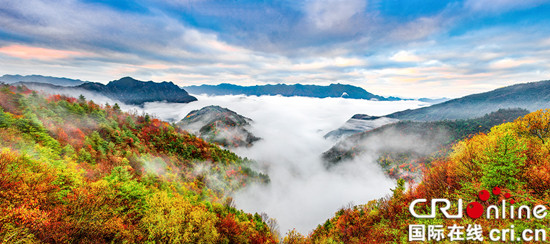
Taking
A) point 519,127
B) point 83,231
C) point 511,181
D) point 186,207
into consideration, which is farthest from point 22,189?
point 519,127

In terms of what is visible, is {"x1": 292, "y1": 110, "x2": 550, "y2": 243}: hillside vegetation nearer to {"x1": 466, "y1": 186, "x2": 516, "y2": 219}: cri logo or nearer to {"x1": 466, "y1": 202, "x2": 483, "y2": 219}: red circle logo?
{"x1": 466, "y1": 186, "x2": 516, "y2": 219}: cri logo

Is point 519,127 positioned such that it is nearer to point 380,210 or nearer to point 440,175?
point 440,175

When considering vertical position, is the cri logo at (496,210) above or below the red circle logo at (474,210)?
above

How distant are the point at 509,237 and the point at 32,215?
129 ft

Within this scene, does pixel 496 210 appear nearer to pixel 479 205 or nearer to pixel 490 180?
pixel 479 205

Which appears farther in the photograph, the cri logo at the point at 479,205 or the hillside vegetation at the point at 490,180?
the cri logo at the point at 479,205

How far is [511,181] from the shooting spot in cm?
2150

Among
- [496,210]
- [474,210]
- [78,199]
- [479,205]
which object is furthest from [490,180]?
[78,199]

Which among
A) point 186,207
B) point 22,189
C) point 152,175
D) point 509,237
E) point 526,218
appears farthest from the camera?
point 152,175

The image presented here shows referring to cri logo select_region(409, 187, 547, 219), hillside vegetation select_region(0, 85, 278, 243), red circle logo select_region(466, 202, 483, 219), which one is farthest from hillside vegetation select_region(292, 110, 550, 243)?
hillside vegetation select_region(0, 85, 278, 243)

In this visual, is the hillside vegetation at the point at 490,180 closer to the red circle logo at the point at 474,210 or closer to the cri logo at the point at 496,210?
the cri logo at the point at 496,210

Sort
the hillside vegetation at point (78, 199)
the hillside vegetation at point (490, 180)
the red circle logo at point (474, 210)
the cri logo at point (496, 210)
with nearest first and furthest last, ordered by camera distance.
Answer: the cri logo at point (496, 210), the hillside vegetation at point (78, 199), the hillside vegetation at point (490, 180), the red circle logo at point (474, 210)

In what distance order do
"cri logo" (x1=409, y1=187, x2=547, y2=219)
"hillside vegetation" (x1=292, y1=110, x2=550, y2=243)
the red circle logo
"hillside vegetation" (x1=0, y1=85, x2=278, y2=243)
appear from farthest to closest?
the red circle logo → "hillside vegetation" (x1=292, y1=110, x2=550, y2=243) → "hillside vegetation" (x1=0, y1=85, x2=278, y2=243) → "cri logo" (x1=409, y1=187, x2=547, y2=219)

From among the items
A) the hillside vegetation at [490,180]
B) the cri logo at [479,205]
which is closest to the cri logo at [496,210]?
the cri logo at [479,205]
